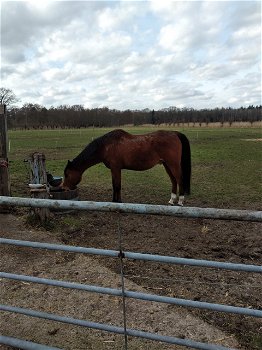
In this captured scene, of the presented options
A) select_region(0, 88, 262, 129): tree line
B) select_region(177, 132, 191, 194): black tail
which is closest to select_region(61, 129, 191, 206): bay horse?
select_region(177, 132, 191, 194): black tail

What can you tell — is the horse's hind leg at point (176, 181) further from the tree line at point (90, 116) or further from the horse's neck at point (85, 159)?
the tree line at point (90, 116)

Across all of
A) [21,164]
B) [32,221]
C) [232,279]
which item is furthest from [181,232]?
[21,164]

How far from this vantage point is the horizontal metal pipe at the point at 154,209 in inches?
71.0

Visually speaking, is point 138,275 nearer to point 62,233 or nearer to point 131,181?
point 62,233

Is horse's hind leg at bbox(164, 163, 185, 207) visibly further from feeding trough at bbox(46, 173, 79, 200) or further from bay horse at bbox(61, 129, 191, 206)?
feeding trough at bbox(46, 173, 79, 200)

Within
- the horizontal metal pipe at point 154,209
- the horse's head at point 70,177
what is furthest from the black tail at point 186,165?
the horizontal metal pipe at point 154,209

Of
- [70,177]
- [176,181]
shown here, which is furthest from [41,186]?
[176,181]

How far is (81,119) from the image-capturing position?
3420 inches

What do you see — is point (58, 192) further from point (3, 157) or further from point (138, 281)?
point (138, 281)

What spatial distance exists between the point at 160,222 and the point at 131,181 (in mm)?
4207

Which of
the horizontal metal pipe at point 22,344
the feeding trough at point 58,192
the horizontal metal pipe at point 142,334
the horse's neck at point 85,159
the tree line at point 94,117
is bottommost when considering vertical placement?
the horizontal metal pipe at point 22,344

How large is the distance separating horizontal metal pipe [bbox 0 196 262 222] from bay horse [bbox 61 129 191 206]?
5.24 metres

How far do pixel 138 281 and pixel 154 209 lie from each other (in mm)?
2307

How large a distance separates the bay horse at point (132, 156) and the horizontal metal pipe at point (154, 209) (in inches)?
206
